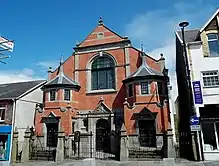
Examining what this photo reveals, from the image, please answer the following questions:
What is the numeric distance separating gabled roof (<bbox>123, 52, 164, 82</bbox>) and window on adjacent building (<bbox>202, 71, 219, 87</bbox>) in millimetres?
5174

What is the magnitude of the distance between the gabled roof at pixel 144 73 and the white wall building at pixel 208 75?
4.69 meters

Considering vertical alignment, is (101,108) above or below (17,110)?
above

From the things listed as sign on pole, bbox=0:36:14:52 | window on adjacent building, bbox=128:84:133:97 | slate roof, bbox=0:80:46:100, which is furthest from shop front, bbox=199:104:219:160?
slate roof, bbox=0:80:46:100

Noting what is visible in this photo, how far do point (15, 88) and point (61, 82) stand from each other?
6.43 metres

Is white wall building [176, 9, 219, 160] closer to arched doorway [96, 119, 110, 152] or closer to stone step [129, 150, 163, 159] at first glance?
stone step [129, 150, 163, 159]

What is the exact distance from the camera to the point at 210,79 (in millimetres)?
19000

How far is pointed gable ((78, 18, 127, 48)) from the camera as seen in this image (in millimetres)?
27672

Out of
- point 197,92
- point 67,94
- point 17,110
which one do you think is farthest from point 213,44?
point 17,110

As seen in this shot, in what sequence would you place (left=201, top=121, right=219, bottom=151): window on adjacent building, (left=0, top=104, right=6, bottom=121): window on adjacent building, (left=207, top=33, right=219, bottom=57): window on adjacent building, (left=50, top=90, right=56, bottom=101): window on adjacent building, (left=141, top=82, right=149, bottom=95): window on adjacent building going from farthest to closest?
1. (left=50, top=90, right=56, bottom=101): window on adjacent building
2. (left=0, top=104, right=6, bottom=121): window on adjacent building
3. (left=141, top=82, right=149, bottom=95): window on adjacent building
4. (left=207, top=33, right=219, bottom=57): window on adjacent building
5. (left=201, top=121, right=219, bottom=151): window on adjacent building

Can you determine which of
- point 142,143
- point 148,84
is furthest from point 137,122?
point 148,84

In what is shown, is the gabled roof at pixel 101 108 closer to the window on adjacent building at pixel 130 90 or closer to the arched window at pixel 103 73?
the arched window at pixel 103 73

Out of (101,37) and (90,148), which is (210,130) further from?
(101,37)

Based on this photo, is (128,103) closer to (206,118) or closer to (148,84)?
(148,84)

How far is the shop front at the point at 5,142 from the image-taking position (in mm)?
22320
